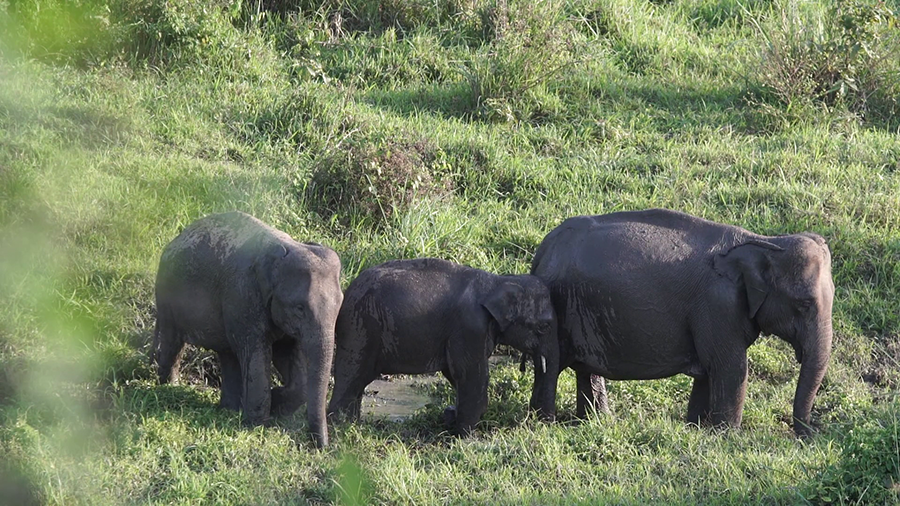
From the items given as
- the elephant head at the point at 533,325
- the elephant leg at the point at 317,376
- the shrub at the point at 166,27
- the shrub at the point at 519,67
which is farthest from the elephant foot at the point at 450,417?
the shrub at the point at 166,27

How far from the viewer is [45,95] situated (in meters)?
9.96

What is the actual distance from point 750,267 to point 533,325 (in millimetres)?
1231

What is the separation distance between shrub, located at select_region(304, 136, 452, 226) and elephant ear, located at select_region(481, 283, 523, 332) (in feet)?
5.97

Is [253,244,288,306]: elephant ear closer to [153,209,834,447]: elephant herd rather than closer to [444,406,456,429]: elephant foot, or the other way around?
[153,209,834,447]: elephant herd

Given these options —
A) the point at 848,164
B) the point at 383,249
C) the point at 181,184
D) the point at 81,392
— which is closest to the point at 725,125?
Result: the point at 848,164

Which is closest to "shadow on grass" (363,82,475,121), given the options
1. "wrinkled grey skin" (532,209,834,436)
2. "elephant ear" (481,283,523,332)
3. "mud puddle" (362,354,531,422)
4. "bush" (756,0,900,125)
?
"bush" (756,0,900,125)

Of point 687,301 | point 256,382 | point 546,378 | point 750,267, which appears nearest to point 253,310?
point 256,382

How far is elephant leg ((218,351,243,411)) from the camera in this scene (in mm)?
7395

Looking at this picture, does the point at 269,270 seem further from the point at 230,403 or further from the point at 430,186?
the point at 430,186

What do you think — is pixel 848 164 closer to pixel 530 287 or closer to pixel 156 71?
pixel 530 287

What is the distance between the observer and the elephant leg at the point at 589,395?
7.77 meters

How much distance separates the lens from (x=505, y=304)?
24.1 feet

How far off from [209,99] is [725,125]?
171 inches

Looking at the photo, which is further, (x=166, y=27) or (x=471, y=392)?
(x=166, y=27)
